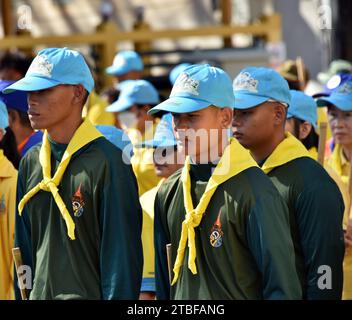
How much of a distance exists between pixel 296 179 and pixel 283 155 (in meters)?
0.18

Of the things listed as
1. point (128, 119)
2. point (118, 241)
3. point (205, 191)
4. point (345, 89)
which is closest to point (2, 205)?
point (118, 241)

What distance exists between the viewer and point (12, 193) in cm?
650

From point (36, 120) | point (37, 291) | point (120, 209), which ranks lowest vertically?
point (37, 291)

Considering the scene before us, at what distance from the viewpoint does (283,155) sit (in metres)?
6.16

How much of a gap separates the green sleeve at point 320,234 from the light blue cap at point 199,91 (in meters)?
0.86

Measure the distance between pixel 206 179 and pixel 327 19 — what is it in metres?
15.7

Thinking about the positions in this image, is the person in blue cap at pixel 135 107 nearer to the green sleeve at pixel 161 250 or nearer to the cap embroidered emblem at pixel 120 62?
the cap embroidered emblem at pixel 120 62

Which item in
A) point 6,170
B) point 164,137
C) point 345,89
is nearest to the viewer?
point 6,170

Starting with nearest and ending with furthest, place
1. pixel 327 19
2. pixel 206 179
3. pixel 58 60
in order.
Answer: pixel 206 179
pixel 58 60
pixel 327 19

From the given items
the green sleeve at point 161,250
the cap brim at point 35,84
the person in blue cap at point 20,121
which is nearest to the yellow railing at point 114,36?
the person in blue cap at point 20,121

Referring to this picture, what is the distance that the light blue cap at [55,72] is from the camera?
5.57 meters

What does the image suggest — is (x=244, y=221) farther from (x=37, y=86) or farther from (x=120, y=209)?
(x=37, y=86)

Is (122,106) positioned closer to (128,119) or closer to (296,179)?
(128,119)
